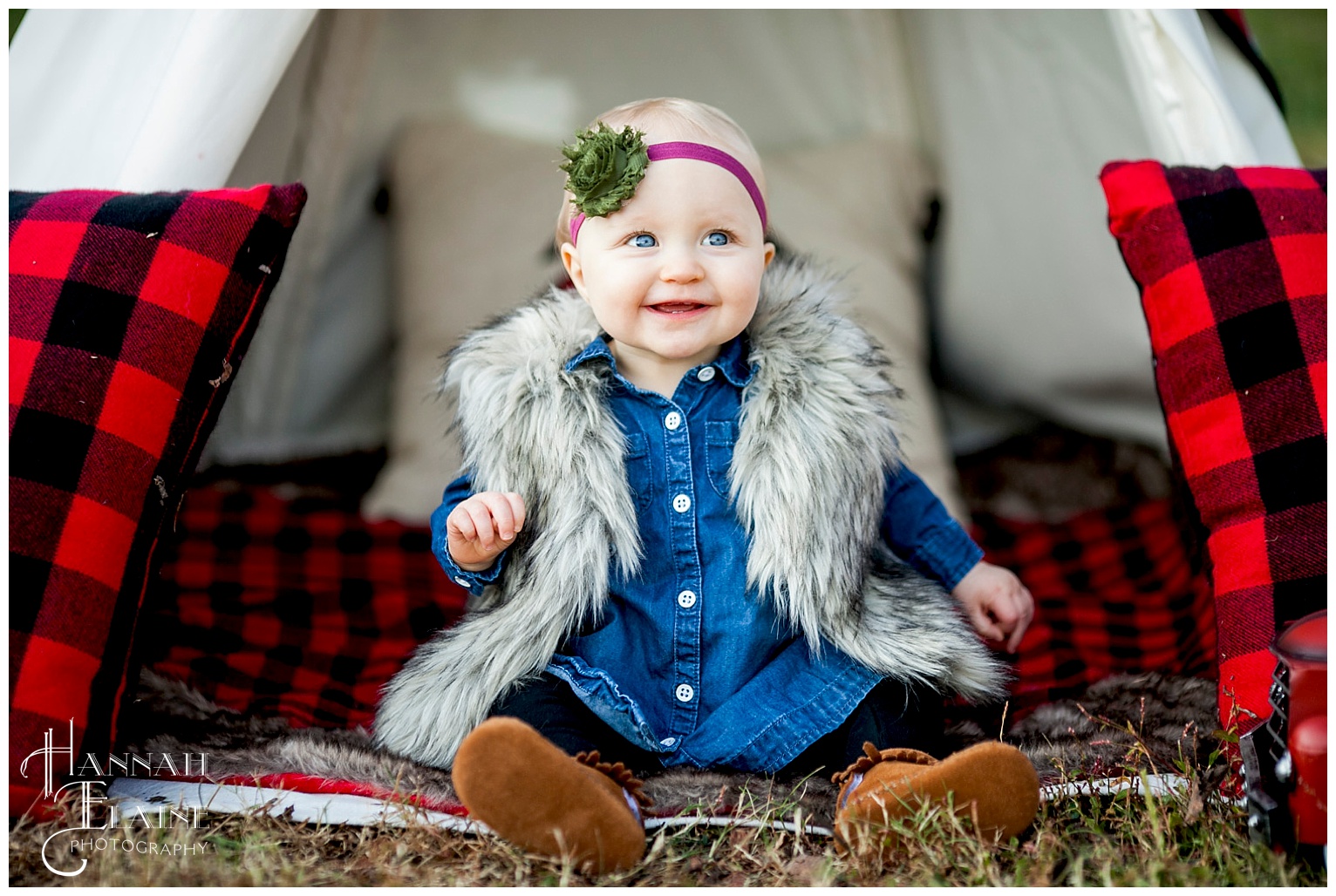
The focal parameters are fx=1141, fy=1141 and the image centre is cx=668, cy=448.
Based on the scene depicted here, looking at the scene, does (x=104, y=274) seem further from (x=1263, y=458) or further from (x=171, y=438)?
(x=1263, y=458)

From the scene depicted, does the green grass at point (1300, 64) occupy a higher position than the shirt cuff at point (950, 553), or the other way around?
the green grass at point (1300, 64)

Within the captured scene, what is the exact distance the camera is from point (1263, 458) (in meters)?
1.52

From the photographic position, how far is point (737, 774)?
4.81 feet

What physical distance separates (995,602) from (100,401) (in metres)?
1.27

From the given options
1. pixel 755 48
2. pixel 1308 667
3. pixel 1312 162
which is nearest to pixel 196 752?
pixel 1308 667

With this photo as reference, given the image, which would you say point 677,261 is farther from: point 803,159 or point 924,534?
point 803,159

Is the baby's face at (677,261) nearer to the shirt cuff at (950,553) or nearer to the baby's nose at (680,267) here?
the baby's nose at (680,267)

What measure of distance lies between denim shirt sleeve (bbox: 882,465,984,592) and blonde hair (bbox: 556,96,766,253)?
0.52 meters

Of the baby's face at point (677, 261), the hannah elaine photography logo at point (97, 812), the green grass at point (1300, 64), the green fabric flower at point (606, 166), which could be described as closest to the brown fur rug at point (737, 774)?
the hannah elaine photography logo at point (97, 812)

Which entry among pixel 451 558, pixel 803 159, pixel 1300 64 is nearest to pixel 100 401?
pixel 451 558

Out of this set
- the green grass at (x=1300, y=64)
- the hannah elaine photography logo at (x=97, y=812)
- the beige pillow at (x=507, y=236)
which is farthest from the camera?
the green grass at (x=1300, y=64)

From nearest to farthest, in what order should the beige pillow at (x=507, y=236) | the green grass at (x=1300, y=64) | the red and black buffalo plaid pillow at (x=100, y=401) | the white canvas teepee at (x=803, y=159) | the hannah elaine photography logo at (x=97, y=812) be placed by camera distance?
the hannah elaine photography logo at (x=97, y=812), the red and black buffalo plaid pillow at (x=100, y=401), the white canvas teepee at (x=803, y=159), the beige pillow at (x=507, y=236), the green grass at (x=1300, y=64)

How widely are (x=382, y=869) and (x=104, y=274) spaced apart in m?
0.86

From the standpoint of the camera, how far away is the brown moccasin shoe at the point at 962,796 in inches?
48.0
